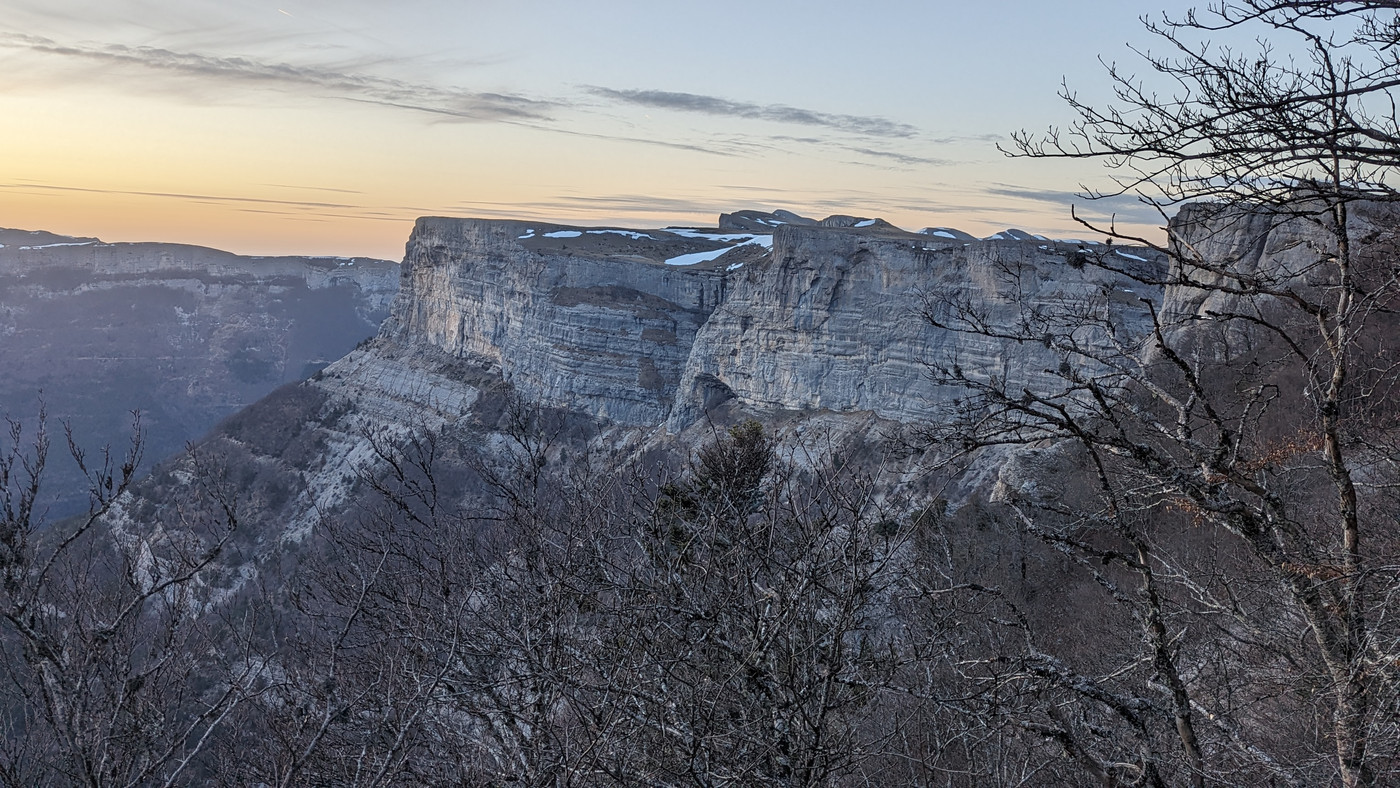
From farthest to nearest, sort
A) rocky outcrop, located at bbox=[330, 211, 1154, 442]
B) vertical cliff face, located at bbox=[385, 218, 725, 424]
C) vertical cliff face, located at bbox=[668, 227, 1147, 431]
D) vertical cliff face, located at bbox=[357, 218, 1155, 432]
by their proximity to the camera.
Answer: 1. vertical cliff face, located at bbox=[385, 218, 725, 424]
2. rocky outcrop, located at bbox=[330, 211, 1154, 442]
3. vertical cliff face, located at bbox=[357, 218, 1155, 432]
4. vertical cliff face, located at bbox=[668, 227, 1147, 431]

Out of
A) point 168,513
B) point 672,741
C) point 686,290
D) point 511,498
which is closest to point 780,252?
point 686,290

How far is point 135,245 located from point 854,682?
611ft

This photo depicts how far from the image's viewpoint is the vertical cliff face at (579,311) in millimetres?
57188

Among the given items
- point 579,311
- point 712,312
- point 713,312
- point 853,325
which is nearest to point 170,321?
point 579,311

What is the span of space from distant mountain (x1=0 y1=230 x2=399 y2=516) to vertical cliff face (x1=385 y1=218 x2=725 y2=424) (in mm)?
71252

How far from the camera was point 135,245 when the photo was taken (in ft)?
536

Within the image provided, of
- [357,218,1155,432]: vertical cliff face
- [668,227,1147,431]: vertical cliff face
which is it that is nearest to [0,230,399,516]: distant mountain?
[357,218,1155,432]: vertical cliff face

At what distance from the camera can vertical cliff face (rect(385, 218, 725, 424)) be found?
57.2 meters

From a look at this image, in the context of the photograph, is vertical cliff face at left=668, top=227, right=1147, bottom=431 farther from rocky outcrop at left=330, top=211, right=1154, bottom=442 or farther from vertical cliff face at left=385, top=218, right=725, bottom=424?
vertical cliff face at left=385, top=218, right=725, bottom=424

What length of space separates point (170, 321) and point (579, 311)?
122 meters

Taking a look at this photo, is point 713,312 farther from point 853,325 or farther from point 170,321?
point 170,321

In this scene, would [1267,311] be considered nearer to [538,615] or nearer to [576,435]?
[538,615]

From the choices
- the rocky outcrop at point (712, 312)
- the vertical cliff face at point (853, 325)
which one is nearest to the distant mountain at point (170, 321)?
the rocky outcrop at point (712, 312)

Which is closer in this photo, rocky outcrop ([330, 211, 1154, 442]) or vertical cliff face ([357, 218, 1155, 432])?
vertical cliff face ([357, 218, 1155, 432])
